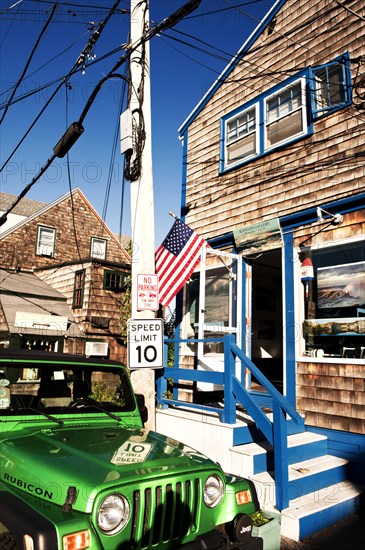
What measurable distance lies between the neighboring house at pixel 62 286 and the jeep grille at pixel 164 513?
42.1ft

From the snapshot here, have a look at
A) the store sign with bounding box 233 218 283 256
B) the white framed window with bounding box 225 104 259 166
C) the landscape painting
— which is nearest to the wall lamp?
the landscape painting

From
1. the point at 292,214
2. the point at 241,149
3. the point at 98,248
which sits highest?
the point at 98,248

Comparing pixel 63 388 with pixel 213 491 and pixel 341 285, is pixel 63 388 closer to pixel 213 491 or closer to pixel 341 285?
pixel 213 491

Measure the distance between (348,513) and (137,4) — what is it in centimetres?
771

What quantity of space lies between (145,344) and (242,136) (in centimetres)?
554

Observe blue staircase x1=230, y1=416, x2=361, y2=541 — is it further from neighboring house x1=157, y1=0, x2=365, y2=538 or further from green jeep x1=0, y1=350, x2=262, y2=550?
green jeep x1=0, y1=350, x2=262, y2=550

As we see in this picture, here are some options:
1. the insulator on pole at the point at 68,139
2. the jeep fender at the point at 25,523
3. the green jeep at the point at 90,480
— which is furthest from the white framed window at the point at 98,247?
the jeep fender at the point at 25,523

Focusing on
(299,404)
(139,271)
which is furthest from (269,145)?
(299,404)

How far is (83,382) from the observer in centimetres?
413

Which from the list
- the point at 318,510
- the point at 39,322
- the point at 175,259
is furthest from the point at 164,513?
the point at 39,322

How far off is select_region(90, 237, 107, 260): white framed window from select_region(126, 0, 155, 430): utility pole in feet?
64.7

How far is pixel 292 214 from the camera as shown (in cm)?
752

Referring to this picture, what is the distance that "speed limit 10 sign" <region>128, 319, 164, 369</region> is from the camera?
5324 mm

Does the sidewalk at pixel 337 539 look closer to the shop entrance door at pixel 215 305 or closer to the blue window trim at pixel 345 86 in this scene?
the shop entrance door at pixel 215 305
